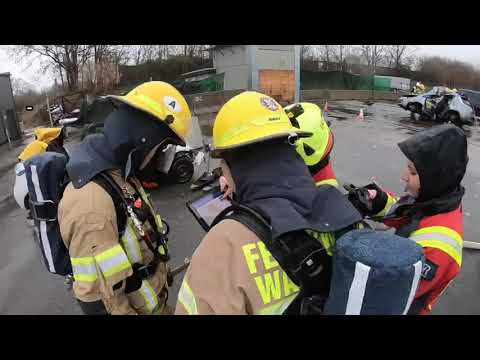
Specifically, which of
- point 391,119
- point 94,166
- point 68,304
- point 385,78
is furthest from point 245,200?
point 385,78

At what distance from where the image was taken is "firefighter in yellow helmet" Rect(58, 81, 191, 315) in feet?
5.31

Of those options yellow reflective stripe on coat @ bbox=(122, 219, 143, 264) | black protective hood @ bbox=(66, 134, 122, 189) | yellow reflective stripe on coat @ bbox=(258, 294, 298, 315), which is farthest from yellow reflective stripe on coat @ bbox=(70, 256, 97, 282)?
yellow reflective stripe on coat @ bbox=(258, 294, 298, 315)

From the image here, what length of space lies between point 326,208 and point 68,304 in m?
3.56

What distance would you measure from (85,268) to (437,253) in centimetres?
162

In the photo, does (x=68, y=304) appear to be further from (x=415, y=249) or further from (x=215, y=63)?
(x=215, y=63)

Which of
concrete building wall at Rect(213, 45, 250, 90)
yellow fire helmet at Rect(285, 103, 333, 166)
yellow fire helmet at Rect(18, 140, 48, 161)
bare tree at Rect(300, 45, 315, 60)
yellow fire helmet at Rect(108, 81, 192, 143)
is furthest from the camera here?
bare tree at Rect(300, 45, 315, 60)

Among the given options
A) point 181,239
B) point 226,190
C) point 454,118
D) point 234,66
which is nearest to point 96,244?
point 226,190

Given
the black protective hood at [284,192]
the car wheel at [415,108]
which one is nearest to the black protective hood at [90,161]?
the black protective hood at [284,192]

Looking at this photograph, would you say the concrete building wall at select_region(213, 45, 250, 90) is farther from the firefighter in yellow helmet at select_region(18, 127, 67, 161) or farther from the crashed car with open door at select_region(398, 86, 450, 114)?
the firefighter in yellow helmet at select_region(18, 127, 67, 161)

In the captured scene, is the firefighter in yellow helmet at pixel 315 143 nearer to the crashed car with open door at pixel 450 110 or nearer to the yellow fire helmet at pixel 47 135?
the yellow fire helmet at pixel 47 135

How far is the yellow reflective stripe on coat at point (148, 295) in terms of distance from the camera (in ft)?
6.47

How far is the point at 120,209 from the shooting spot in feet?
5.80

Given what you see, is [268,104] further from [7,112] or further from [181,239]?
[7,112]

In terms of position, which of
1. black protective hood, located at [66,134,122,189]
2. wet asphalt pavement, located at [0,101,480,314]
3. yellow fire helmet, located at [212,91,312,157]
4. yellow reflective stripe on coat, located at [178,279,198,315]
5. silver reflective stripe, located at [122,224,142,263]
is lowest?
wet asphalt pavement, located at [0,101,480,314]
